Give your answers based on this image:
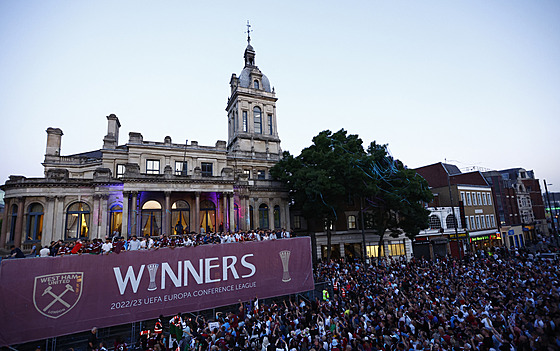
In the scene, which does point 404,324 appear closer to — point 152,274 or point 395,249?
point 152,274

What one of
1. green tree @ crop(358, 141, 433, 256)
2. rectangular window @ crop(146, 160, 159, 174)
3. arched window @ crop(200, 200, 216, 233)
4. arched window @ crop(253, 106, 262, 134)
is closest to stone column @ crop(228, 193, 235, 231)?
arched window @ crop(200, 200, 216, 233)

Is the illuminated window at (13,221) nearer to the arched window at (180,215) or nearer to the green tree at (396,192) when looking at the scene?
the arched window at (180,215)

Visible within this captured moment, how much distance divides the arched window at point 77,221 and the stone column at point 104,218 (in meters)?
2.07

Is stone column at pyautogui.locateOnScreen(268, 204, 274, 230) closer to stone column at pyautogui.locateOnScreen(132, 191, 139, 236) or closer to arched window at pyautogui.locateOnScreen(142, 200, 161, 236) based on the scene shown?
arched window at pyautogui.locateOnScreen(142, 200, 161, 236)

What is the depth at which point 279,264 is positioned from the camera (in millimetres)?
19516

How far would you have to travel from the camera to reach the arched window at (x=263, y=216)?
36.8 metres

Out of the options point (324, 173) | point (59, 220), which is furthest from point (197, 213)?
point (324, 173)

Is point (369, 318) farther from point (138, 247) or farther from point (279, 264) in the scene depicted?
point (138, 247)

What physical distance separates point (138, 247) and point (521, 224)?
235ft

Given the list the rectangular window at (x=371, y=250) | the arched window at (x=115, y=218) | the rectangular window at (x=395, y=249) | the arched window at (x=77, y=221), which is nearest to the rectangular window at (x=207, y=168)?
the arched window at (x=115, y=218)

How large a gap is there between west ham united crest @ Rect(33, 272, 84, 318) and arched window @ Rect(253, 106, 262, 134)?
109 feet

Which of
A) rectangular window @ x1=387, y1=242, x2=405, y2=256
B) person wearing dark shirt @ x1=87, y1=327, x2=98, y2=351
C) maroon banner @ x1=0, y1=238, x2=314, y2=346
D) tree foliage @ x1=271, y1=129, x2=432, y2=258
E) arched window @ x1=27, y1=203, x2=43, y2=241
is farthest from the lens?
rectangular window @ x1=387, y1=242, x2=405, y2=256

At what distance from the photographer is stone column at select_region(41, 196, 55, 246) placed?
27.5 meters

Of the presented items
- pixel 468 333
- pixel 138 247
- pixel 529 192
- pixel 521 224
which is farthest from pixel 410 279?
pixel 529 192
